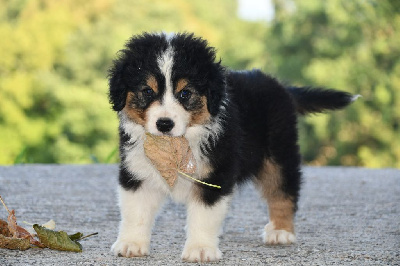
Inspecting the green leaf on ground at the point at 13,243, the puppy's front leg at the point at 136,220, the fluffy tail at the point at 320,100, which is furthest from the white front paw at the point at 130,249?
the fluffy tail at the point at 320,100

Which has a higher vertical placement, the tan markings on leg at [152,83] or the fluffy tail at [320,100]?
the fluffy tail at [320,100]

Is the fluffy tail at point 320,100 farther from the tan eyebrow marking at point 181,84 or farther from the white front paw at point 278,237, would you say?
the tan eyebrow marking at point 181,84

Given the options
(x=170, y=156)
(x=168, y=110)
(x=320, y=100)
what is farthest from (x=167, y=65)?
(x=320, y=100)

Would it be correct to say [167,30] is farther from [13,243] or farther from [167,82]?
[167,82]

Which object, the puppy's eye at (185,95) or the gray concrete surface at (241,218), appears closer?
the puppy's eye at (185,95)

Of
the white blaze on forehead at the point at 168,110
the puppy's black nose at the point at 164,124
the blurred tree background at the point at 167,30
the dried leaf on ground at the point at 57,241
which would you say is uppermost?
the blurred tree background at the point at 167,30

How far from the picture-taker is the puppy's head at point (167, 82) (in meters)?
4.23

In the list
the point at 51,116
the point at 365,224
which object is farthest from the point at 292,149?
the point at 51,116

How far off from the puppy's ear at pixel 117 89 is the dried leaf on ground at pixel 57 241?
1.05 meters

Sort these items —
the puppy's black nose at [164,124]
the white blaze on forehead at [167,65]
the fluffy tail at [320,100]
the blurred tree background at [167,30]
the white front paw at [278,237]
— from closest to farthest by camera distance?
the puppy's black nose at [164,124] < the white blaze on forehead at [167,65] < the white front paw at [278,237] < the fluffy tail at [320,100] < the blurred tree background at [167,30]

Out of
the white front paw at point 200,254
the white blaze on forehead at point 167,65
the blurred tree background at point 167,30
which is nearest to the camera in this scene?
the white blaze on forehead at point 167,65

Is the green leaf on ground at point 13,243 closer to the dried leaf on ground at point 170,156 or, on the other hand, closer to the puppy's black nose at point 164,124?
the dried leaf on ground at point 170,156

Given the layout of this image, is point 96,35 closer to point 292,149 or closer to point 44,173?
point 44,173

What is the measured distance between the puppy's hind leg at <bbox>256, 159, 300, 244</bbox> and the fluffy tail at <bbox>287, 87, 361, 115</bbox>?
2.99 ft
